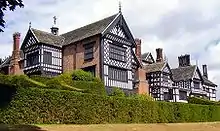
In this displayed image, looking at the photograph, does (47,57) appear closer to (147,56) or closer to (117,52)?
(117,52)

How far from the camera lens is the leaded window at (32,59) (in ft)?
158

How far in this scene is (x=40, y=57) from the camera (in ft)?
155

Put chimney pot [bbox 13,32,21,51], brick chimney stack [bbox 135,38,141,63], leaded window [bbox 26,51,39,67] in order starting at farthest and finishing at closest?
brick chimney stack [bbox 135,38,141,63] → chimney pot [bbox 13,32,21,51] → leaded window [bbox 26,51,39,67]

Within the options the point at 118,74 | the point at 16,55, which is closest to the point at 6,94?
the point at 118,74

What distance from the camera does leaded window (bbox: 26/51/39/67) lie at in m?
48.2

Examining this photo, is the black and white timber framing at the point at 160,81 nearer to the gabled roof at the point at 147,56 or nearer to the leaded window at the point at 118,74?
the gabled roof at the point at 147,56

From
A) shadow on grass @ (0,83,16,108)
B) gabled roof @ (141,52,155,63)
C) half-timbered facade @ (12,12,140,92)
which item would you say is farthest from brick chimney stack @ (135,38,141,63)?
shadow on grass @ (0,83,16,108)

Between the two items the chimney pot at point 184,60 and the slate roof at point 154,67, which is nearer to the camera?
the slate roof at point 154,67

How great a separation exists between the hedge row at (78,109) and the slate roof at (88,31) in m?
14.9

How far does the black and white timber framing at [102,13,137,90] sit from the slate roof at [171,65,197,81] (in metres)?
25.6

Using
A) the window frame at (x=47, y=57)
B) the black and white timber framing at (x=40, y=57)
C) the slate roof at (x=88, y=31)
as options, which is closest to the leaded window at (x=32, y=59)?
the black and white timber framing at (x=40, y=57)

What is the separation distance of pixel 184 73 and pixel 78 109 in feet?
166

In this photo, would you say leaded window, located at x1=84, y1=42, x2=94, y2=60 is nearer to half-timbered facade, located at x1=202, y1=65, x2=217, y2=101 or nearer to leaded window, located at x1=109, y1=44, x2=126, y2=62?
leaded window, located at x1=109, y1=44, x2=126, y2=62

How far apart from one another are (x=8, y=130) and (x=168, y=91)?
156 ft
